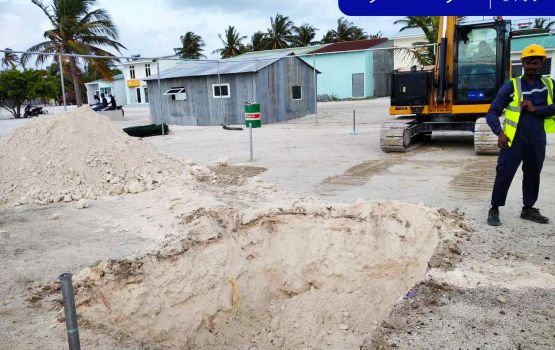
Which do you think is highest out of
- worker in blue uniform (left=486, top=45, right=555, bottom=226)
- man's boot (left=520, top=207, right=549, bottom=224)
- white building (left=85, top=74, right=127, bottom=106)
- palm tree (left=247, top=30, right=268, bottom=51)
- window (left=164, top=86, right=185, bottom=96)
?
palm tree (left=247, top=30, right=268, bottom=51)

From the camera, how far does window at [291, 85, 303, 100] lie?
2248 cm

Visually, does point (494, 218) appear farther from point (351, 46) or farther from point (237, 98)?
point (351, 46)

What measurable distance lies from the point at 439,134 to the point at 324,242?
384 inches

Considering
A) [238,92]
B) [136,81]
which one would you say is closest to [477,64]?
[238,92]

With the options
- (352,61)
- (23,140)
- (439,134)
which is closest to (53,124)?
(23,140)

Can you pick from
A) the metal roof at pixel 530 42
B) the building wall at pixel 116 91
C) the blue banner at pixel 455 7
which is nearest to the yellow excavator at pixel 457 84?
the blue banner at pixel 455 7

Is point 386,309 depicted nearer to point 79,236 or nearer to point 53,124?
point 79,236

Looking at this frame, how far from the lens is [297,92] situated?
22750mm

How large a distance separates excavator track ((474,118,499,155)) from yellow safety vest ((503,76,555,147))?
182 inches

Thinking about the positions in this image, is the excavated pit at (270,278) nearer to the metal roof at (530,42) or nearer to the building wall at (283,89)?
the building wall at (283,89)

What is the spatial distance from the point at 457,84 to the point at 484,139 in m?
1.42

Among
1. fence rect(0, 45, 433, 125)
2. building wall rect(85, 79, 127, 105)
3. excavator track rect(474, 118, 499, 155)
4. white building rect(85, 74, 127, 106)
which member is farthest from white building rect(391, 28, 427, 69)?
building wall rect(85, 79, 127, 105)

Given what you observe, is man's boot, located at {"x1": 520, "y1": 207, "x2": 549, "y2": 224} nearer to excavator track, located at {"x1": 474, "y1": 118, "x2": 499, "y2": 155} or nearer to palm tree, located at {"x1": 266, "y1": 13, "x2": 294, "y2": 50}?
excavator track, located at {"x1": 474, "y1": 118, "x2": 499, "y2": 155}

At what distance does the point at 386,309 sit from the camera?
418 centimetres
